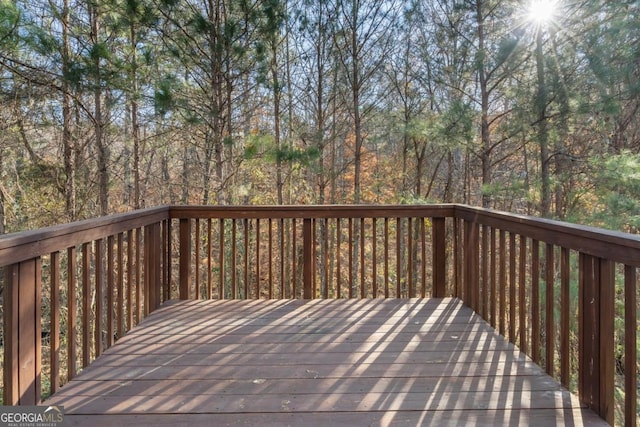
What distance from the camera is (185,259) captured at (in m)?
3.59

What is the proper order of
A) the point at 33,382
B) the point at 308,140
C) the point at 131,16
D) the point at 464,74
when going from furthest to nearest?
the point at 308,140
the point at 464,74
the point at 131,16
the point at 33,382

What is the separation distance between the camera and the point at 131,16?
17.1ft

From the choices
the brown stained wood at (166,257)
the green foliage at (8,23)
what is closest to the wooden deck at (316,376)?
the brown stained wood at (166,257)

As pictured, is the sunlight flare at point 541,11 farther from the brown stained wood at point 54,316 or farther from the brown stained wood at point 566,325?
the brown stained wood at point 54,316

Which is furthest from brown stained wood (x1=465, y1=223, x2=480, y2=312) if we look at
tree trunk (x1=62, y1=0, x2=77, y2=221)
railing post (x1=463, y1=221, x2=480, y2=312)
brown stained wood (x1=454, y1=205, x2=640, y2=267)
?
tree trunk (x1=62, y1=0, x2=77, y2=221)

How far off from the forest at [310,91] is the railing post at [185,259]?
2162 millimetres

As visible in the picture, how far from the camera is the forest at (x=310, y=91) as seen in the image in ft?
17.7

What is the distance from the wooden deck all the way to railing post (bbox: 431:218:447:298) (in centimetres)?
59

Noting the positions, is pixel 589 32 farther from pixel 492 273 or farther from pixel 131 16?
pixel 131 16

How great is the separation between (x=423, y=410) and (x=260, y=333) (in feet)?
4.38

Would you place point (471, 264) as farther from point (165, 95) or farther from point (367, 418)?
point (165, 95)

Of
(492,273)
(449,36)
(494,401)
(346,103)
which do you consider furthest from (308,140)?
(494,401)
